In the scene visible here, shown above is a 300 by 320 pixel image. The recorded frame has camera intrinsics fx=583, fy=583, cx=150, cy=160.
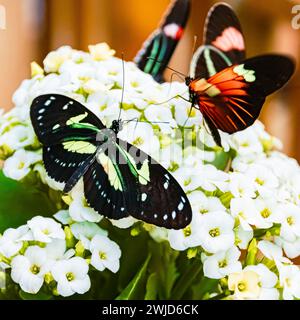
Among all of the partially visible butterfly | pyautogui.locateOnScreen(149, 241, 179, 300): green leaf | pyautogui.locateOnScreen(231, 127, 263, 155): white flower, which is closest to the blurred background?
the partially visible butterfly

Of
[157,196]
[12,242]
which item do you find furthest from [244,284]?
[12,242]

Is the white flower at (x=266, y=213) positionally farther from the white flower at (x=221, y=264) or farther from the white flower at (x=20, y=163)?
the white flower at (x=20, y=163)

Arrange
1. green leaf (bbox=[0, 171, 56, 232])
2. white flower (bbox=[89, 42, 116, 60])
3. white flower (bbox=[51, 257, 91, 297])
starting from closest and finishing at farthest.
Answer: white flower (bbox=[51, 257, 91, 297]) → green leaf (bbox=[0, 171, 56, 232]) → white flower (bbox=[89, 42, 116, 60])

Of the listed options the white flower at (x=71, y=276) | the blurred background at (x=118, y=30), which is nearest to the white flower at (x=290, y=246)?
the white flower at (x=71, y=276)

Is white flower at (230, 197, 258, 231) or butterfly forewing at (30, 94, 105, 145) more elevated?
butterfly forewing at (30, 94, 105, 145)

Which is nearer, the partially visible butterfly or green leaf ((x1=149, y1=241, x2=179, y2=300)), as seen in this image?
green leaf ((x1=149, y1=241, x2=179, y2=300))

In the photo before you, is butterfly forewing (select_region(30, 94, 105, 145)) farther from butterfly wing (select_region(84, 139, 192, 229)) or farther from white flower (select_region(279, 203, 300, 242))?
white flower (select_region(279, 203, 300, 242))
